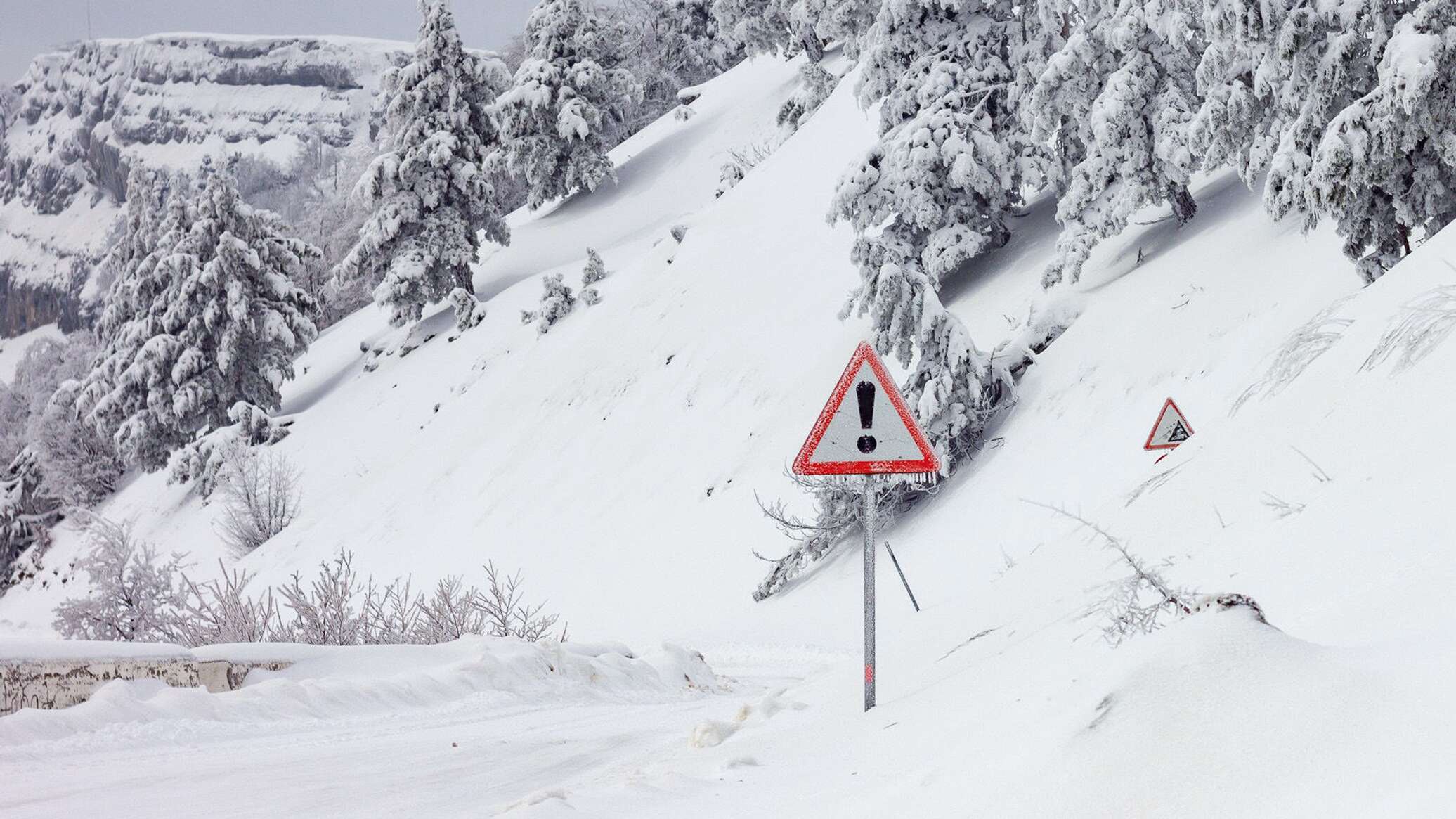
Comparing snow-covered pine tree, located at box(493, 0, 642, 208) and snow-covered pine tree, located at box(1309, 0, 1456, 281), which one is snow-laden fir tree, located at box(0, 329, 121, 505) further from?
snow-covered pine tree, located at box(1309, 0, 1456, 281)

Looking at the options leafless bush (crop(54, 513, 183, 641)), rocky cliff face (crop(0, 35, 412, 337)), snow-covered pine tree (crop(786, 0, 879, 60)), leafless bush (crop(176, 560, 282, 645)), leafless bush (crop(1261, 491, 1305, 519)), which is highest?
rocky cliff face (crop(0, 35, 412, 337))

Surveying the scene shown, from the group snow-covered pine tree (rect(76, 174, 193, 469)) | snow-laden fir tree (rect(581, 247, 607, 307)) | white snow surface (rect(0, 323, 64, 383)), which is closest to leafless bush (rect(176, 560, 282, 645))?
snow-laden fir tree (rect(581, 247, 607, 307))

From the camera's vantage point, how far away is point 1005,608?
20.2ft

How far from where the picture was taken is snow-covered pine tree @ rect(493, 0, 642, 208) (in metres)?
39.7

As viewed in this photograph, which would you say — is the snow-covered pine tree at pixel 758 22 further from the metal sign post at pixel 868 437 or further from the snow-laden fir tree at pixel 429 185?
the metal sign post at pixel 868 437

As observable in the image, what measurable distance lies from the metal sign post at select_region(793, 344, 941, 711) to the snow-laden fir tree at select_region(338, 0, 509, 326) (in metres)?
31.6

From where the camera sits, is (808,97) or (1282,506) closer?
(1282,506)

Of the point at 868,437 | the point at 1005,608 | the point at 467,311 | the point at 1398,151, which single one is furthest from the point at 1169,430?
the point at 467,311

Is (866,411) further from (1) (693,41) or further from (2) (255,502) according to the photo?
(1) (693,41)

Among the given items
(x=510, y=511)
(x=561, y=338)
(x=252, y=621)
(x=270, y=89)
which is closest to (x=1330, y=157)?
(x=252, y=621)

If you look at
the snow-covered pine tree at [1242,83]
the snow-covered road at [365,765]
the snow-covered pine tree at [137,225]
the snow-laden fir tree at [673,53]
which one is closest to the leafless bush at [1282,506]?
the snow-covered road at [365,765]

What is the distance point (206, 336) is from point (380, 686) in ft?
111

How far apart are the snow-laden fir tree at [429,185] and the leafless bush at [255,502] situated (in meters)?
7.04

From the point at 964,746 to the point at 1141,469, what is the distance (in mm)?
9422
